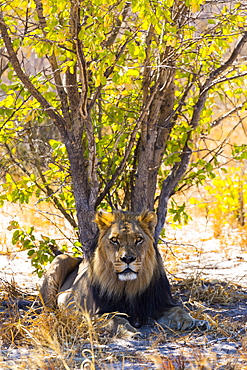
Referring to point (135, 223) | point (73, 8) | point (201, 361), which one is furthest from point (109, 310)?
point (73, 8)

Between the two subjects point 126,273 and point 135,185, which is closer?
point 126,273

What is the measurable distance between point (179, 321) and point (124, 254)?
67cm

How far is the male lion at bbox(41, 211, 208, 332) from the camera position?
4633 mm

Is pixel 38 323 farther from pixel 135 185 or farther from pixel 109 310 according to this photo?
pixel 135 185

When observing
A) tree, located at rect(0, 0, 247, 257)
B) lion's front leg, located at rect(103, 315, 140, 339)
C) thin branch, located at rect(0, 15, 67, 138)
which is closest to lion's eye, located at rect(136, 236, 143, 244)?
lion's front leg, located at rect(103, 315, 140, 339)

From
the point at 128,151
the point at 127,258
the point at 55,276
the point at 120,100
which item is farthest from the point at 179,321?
the point at 120,100

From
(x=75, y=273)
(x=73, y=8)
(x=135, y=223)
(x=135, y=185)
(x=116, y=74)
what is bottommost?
(x=75, y=273)

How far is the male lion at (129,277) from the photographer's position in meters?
4.63

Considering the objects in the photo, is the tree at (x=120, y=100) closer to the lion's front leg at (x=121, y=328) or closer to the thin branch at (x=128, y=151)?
the thin branch at (x=128, y=151)

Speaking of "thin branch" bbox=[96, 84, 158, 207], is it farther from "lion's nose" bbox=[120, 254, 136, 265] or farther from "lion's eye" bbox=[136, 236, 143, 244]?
"lion's nose" bbox=[120, 254, 136, 265]

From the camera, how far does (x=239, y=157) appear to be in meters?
5.99

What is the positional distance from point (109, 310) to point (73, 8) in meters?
2.48

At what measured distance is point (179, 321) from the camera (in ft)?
15.1

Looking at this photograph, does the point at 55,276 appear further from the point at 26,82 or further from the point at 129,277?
the point at 26,82
